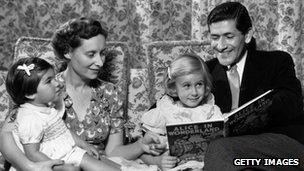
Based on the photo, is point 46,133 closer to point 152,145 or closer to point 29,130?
point 29,130

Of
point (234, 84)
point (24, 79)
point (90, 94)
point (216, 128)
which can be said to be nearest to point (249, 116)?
point (216, 128)

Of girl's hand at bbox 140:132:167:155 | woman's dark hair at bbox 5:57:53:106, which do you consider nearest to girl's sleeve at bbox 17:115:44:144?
woman's dark hair at bbox 5:57:53:106

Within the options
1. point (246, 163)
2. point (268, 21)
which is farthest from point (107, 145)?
point (268, 21)

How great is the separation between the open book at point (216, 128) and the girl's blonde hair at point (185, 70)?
376 millimetres

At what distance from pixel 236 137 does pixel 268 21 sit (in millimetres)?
1483

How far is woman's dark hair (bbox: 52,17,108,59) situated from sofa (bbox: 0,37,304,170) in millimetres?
209

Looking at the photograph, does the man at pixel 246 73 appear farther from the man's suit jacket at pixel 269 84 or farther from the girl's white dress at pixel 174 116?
the girl's white dress at pixel 174 116

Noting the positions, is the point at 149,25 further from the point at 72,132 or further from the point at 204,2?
the point at 72,132

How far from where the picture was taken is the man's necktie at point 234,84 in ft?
7.82

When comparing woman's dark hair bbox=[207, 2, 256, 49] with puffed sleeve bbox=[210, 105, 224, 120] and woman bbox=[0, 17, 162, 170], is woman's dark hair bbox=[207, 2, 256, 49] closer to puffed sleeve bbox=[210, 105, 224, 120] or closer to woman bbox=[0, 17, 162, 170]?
puffed sleeve bbox=[210, 105, 224, 120]

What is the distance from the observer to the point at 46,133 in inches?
81.7

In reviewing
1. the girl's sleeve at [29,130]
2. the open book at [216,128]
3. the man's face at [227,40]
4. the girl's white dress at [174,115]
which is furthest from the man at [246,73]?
the girl's sleeve at [29,130]

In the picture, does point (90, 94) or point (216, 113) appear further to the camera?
point (90, 94)

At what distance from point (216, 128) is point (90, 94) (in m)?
0.81
